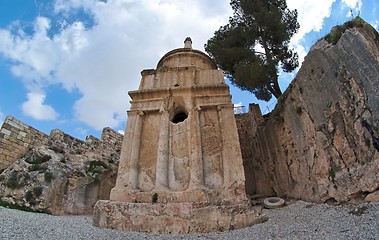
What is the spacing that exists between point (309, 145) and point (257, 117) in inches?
215

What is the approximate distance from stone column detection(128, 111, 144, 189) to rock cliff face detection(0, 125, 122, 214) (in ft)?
10.6

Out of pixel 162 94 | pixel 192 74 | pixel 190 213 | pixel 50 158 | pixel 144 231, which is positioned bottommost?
pixel 144 231

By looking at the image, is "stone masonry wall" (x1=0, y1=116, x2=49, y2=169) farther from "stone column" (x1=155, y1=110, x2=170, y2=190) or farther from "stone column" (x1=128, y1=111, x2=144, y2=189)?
"stone column" (x1=155, y1=110, x2=170, y2=190)

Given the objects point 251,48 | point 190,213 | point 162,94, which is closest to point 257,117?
point 251,48

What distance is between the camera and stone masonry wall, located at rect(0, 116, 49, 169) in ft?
30.0

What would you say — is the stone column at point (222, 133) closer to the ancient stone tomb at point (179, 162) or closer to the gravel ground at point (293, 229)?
the ancient stone tomb at point (179, 162)

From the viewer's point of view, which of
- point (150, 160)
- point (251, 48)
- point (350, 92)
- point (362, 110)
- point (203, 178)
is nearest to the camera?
point (362, 110)

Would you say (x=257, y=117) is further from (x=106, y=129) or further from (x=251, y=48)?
(x=106, y=129)

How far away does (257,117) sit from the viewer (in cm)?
1367

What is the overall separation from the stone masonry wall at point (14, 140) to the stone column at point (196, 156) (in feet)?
22.3

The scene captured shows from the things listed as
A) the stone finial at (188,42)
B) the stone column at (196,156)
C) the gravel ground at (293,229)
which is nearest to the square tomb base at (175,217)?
the gravel ground at (293,229)

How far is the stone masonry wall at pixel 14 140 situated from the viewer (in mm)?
9133

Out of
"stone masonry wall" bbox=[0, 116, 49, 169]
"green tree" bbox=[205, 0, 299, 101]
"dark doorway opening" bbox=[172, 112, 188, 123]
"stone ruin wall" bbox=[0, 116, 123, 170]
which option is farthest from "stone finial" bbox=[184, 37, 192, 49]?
"stone masonry wall" bbox=[0, 116, 49, 169]

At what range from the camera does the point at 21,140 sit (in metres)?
9.80
